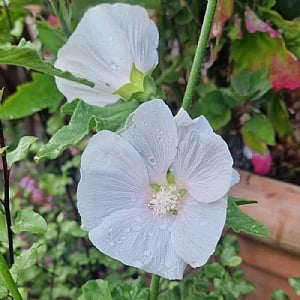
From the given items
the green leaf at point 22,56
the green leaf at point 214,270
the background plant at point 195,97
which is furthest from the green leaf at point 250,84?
the green leaf at point 22,56

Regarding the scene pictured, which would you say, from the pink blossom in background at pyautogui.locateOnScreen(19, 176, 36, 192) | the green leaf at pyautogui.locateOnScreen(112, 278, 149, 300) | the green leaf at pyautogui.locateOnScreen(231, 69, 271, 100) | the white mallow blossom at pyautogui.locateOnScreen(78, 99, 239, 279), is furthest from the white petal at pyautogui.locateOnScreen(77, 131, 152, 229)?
the pink blossom in background at pyautogui.locateOnScreen(19, 176, 36, 192)

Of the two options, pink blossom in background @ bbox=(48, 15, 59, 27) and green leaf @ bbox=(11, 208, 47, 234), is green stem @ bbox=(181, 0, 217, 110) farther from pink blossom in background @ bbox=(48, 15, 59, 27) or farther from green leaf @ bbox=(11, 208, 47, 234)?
pink blossom in background @ bbox=(48, 15, 59, 27)

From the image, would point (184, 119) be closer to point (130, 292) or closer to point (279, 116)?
point (130, 292)

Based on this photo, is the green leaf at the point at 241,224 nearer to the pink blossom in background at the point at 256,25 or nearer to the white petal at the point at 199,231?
the white petal at the point at 199,231

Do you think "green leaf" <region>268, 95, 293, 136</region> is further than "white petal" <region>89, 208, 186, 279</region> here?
Yes

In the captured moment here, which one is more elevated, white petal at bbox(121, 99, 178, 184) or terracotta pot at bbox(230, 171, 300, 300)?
white petal at bbox(121, 99, 178, 184)

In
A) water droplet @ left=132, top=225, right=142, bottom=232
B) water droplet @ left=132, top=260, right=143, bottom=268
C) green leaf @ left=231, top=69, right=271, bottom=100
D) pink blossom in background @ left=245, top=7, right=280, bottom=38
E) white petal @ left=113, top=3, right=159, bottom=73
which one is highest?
white petal @ left=113, top=3, right=159, bottom=73

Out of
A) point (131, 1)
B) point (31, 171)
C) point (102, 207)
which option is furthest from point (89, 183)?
point (31, 171)

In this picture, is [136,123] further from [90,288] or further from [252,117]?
[252,117]
